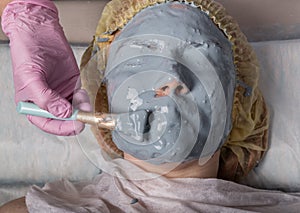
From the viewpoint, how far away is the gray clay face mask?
959 millimetres

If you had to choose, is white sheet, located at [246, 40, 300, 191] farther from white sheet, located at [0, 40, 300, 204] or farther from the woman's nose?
the woman's nose

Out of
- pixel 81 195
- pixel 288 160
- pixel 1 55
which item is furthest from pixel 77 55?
pixel 288 160

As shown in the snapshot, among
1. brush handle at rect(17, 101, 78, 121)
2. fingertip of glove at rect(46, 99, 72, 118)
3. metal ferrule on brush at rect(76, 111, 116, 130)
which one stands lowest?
metal ferrule on brush at rect(76, 111, 116, 130)

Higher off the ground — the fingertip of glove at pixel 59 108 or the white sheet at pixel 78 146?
the fingertip of glove at pixel 59 108

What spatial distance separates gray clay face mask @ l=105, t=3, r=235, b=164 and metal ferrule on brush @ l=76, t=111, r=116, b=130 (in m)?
0.03

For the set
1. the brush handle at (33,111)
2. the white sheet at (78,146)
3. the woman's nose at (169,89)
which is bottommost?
the white sheet at (78,146)

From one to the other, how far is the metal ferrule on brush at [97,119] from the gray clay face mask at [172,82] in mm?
31

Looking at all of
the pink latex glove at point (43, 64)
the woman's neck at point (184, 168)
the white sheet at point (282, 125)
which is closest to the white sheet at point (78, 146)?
the white sheet at point (282, 125)

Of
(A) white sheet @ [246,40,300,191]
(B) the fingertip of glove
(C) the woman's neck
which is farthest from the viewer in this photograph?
(A) white sheet @ [246,40,300,191]

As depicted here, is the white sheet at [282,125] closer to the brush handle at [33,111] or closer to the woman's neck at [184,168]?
the woman's neck at [184,168]

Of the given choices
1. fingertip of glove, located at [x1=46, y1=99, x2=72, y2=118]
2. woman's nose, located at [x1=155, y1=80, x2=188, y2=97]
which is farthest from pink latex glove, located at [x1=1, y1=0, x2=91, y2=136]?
woman's nose, located at [x1=155, y1=80, x2=188, y2=97]

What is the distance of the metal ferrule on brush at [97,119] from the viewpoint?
0.95 m

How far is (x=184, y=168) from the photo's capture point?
1.10 meters

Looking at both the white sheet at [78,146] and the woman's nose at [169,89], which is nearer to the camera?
the woman's nose at [169,89]
